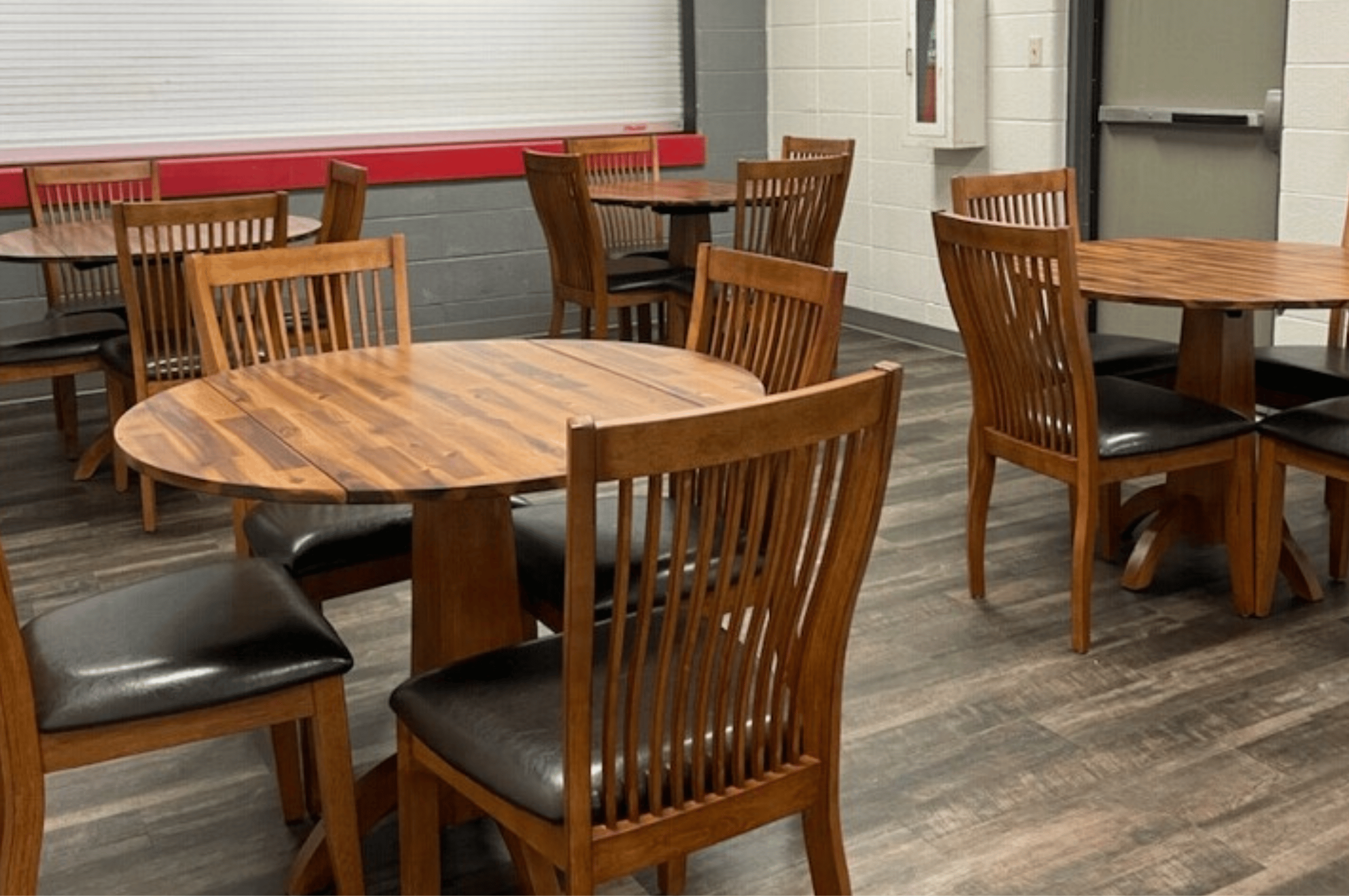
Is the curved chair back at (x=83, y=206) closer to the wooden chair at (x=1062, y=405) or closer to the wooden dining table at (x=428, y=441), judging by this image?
the wooden dining table at (x=428, y=441)

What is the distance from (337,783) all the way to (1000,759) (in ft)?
4.14

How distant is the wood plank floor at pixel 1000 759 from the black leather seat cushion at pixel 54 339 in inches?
30.6

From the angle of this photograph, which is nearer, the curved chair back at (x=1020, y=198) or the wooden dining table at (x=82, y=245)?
the curved chair back at (x=1020, y=198)

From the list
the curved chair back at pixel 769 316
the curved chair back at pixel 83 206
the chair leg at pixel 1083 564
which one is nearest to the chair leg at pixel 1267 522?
the chair leg at pixel 1083 564

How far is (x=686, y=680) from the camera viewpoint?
1709 mm

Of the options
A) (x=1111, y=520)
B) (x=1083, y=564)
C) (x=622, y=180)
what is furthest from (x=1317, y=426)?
(x=622, y=180)

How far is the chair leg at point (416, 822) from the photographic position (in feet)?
6.45

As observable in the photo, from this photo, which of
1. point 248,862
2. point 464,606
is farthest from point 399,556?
point 248,862

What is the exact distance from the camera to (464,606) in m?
2.30

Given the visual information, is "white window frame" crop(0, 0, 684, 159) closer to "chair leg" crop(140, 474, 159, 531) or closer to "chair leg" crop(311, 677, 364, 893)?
"chair leg" crop(140, 474, 159, 531)

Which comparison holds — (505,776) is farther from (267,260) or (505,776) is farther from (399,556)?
(267,260)

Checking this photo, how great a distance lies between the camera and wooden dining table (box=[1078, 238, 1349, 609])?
10.5 feet

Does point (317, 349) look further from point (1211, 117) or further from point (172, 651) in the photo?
point (1211, 117)

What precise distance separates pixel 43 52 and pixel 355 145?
1314mm
